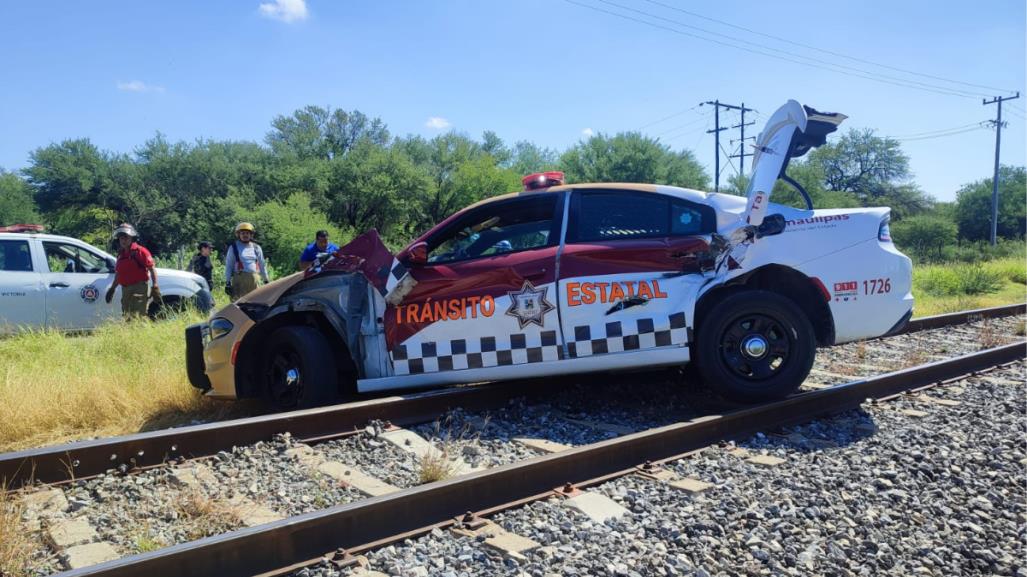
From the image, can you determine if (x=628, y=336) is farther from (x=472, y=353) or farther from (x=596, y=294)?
(x=472, y=353)

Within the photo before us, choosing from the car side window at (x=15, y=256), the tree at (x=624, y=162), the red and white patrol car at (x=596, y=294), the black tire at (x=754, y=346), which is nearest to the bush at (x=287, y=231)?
the tree at (x=624, y=162)

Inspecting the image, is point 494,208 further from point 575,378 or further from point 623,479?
point 623,479

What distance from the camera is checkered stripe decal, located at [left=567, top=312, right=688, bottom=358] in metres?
5.09

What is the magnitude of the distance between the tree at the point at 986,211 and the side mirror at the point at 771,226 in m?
66.3

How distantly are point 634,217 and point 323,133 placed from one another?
5542 cm

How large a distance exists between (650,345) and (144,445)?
3.23 meters

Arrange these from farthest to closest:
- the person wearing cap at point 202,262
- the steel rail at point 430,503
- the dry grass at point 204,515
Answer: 1. the person wearing cap at point 202,262
2. the dry grass at point 204,515
3. the steel rail at point 430,503

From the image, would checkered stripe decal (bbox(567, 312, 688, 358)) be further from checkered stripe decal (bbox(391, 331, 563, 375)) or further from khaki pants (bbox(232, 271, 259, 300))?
khaki pants (bbox(232, 271, 259, 300))

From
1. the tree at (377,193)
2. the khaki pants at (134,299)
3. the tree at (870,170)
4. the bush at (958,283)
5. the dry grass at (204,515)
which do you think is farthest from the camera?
the tree at (870,170)

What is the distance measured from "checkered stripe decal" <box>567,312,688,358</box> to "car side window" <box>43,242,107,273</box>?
8.64 metres

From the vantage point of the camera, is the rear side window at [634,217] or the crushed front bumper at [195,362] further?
the crushed front bumper at [195,362]

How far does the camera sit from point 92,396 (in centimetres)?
564

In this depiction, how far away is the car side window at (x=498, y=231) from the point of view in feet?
17.6

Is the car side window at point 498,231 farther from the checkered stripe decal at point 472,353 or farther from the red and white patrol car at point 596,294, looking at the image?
the checkered stripe decal at point 472,353
